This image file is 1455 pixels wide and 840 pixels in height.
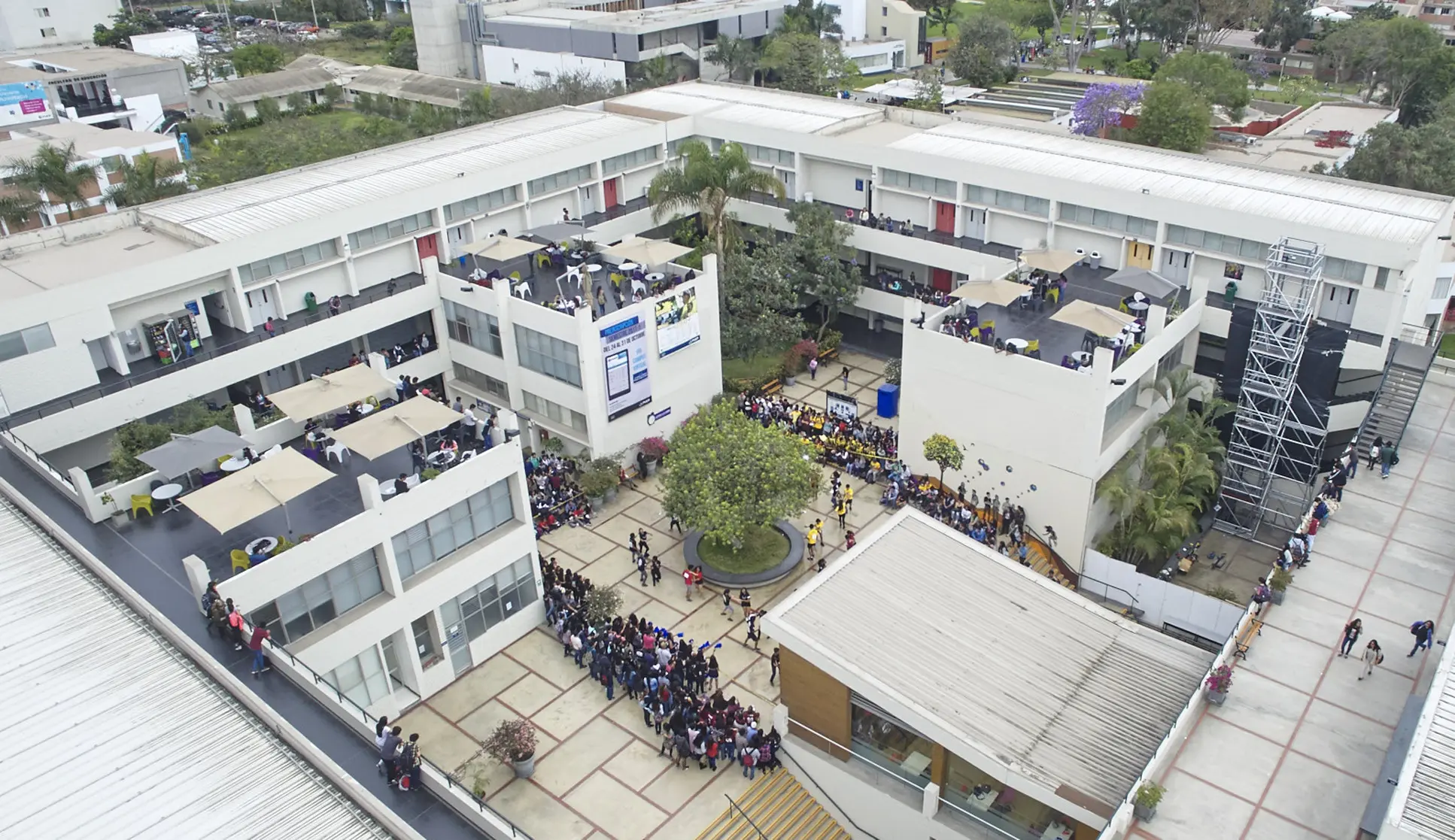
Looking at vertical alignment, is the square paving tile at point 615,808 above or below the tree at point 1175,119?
below

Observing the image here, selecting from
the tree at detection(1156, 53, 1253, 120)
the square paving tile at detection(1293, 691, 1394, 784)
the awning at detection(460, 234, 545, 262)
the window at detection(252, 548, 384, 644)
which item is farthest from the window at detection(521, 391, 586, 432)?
the tree at detection(1156, 53, 1253, 120)

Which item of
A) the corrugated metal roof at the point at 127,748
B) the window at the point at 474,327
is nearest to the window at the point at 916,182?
the window at the point at 474,327

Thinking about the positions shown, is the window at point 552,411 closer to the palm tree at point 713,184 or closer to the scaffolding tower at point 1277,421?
the palm tree at point 713,184

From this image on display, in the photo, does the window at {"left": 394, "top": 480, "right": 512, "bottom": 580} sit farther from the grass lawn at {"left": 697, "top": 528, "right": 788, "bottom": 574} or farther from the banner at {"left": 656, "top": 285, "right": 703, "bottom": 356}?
the banner at {"left": 656, "top": 285, "right": 703, "bottom": 356}

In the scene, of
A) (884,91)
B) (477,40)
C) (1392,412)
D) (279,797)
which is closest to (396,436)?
(279,797)

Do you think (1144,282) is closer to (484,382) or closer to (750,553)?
(750,553)

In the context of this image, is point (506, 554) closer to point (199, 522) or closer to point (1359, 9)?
point (199, 522)

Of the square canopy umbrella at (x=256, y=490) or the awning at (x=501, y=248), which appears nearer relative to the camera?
the square canopy umbrella at (x=256, y=490)
